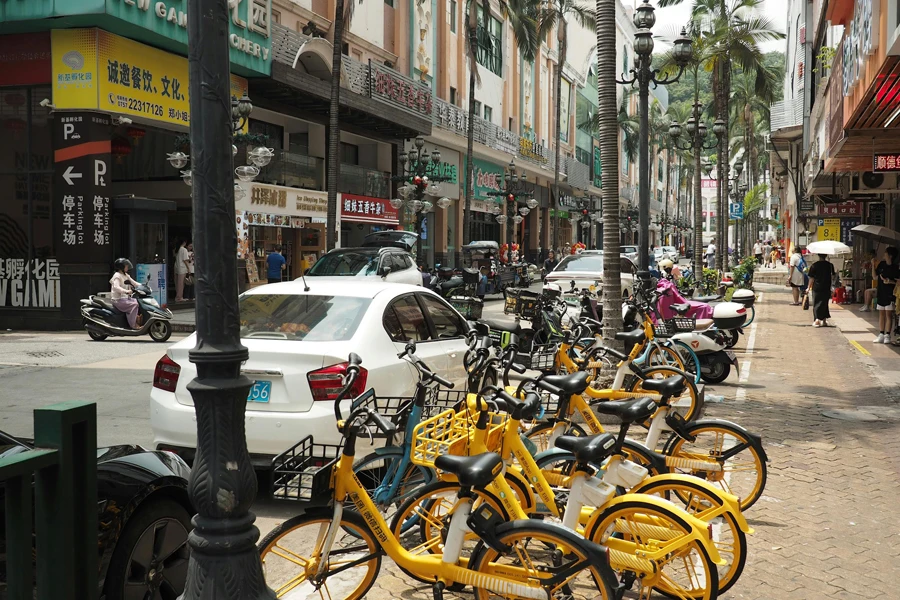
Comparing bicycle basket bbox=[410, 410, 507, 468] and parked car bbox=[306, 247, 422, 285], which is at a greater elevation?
parked car bbox=[306, 247, 422, 285]

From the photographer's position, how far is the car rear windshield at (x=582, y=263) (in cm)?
2253

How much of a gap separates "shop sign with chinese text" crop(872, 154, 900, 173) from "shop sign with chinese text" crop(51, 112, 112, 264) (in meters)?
15.7

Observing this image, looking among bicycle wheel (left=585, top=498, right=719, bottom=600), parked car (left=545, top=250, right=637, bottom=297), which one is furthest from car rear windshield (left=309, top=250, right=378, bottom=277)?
bicycle wheel (left=585, top=498, right=719, bottom=600)

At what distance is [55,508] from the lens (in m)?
2.93

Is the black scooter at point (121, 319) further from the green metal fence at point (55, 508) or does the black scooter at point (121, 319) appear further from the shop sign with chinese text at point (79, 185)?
the green metal fence at point (55, 508)

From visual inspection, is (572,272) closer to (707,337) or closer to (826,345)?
(826,345)

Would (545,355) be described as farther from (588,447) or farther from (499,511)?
(588,447)

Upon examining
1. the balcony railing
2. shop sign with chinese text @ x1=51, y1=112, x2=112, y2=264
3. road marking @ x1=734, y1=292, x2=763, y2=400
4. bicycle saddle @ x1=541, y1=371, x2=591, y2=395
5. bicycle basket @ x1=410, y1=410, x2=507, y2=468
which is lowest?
road marking @ x1=734, y1=292, x2=763, y2=400

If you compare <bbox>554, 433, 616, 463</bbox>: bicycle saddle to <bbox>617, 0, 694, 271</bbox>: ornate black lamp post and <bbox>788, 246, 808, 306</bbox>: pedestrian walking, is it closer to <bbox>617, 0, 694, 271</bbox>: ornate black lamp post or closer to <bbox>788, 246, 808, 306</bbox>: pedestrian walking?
<bbox>617, 0, 694, 271</bbox>: ornate black lamp post

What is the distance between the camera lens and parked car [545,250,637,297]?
21.5m

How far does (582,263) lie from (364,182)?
14079 millimetres

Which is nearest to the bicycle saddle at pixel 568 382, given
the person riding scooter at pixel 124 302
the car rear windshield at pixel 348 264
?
the car rear windshield at pixel 348 264

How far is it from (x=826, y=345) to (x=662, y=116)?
8248 cm

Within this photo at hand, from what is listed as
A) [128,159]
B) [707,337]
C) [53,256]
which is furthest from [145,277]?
[707,337]
